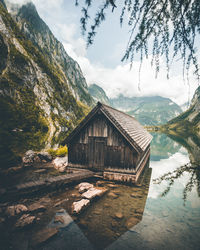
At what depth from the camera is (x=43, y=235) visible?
5.48 m

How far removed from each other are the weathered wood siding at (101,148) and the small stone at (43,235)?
19.9 feet

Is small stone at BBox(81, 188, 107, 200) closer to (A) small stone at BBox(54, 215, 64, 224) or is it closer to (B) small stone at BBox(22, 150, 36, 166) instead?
(A) small stone at BBox(54, 215, 64, 224)

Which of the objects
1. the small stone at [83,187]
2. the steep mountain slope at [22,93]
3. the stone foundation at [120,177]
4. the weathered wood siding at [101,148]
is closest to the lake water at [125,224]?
the small stone at [83,187]

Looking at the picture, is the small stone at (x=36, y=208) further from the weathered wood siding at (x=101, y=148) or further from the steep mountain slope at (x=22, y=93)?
the steep mountain slope at (x=22, y=93)

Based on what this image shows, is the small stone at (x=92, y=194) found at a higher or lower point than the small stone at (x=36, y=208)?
higher

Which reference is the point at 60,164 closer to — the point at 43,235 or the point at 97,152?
the point at 97,152

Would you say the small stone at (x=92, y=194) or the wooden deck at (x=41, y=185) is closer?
the wooden deck at (x=41, y=185)

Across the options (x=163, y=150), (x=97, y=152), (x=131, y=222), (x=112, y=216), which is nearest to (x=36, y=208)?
(x=112, y=216)

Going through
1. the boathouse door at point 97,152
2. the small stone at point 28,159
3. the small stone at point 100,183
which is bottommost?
the small stone at point 100,183

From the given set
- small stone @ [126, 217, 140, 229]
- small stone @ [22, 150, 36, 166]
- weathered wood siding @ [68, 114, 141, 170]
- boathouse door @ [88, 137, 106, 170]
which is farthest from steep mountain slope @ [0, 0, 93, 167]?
small stone @ [126, 217, 140, 229]

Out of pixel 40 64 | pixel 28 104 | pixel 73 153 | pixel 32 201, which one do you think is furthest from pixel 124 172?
pixel 40 64

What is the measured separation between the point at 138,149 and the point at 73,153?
549 cm

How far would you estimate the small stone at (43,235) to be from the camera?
5223mm

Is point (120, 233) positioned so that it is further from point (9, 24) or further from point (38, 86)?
point (9, 24)
